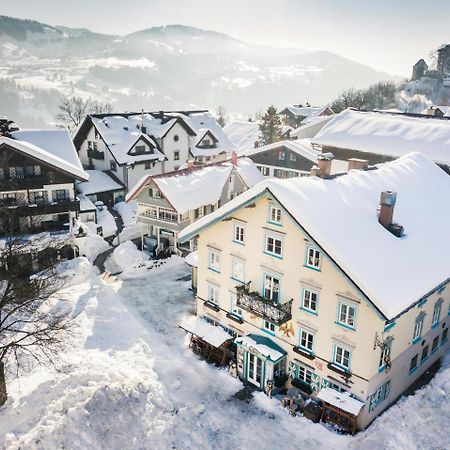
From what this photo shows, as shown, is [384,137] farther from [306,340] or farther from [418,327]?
[306,340]

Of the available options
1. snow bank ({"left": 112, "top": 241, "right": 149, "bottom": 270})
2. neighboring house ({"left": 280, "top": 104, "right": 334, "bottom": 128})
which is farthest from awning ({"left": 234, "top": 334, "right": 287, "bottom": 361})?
neighboring house ({"left": 280, "top": 104, "right": 334, "bottom": 128})

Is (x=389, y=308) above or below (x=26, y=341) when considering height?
above

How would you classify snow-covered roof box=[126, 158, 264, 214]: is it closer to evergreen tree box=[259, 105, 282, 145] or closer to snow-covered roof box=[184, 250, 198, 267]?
snow-covered roof box=[184, 250, 198, 267]

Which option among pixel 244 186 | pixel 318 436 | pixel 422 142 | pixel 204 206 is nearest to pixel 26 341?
pixel 318 436

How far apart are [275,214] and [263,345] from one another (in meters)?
8.21

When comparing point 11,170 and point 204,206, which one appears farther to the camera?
point 204,206

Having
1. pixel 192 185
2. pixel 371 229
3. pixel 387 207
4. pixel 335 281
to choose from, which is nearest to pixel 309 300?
pixel 335 281

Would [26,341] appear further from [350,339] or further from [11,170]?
[350,339]

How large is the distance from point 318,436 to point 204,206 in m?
29.0

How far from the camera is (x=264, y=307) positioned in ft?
87.7

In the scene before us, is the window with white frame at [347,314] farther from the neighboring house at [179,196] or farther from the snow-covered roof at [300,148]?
the snow-covered roof at [300,148]

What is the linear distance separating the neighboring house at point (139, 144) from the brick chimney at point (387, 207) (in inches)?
1703

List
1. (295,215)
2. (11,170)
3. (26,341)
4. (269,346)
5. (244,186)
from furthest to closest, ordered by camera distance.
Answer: (244,186) < (11,170) < (26,341) < (269,346) < (295,215)

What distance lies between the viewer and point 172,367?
97.7 ft
